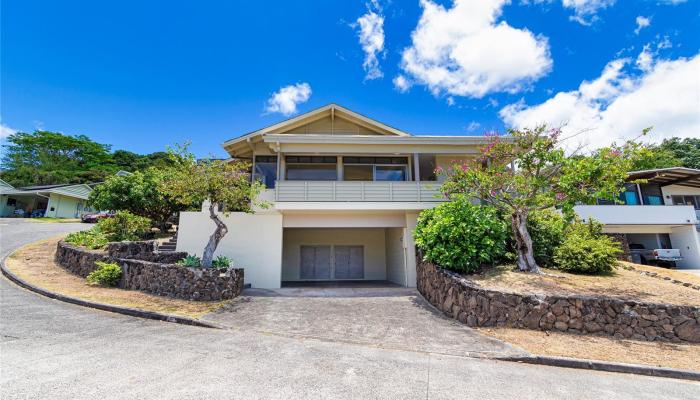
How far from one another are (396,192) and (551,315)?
22.0 ft

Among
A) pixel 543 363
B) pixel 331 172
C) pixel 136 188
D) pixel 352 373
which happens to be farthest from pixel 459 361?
pixel 136 188

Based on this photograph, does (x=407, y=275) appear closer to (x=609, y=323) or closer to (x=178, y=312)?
(x=609, y=323)

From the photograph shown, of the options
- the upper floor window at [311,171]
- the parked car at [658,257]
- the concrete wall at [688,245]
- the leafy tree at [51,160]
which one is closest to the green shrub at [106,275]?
the upper floor window at [311,171]

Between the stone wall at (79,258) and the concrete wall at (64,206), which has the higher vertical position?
the concrete wall at (64,206)

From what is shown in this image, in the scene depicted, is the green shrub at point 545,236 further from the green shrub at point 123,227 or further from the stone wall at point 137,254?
the green shrub at point 123,227

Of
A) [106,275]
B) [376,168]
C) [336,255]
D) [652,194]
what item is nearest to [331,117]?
[376,168]

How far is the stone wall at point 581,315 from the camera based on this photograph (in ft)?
21.8

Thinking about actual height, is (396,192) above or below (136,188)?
below

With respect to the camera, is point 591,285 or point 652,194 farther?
point 652,194

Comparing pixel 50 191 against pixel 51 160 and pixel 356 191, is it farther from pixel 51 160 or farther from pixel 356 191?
pixel 356 191

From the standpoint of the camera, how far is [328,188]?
12102 mm

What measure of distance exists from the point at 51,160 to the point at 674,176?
243 ft

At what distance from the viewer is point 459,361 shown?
18.0 ft

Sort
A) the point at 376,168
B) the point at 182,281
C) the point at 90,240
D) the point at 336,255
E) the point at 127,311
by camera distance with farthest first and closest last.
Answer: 1. the point at 336,255
2. the point at 376,168
3. the point at 90,240
4. the point at 182,281
5. the point at 127,311
